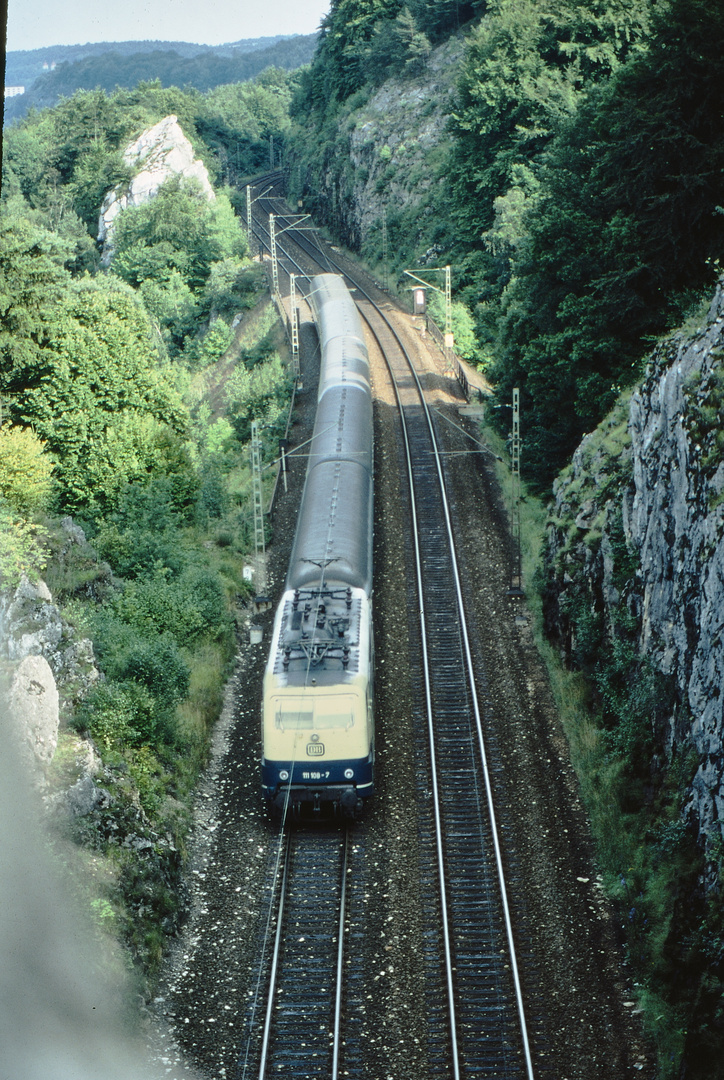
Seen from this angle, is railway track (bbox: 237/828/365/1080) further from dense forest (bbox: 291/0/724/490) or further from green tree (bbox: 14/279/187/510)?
green tree (bbox: 14/279/187/510)

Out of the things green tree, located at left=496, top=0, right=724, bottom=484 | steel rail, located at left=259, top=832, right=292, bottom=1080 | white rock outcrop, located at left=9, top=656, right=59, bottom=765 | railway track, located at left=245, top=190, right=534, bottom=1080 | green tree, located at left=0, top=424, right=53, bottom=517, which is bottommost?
steel rail, located at left=259, top=832, right=292, bottom=1080

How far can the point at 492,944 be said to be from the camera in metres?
18.5

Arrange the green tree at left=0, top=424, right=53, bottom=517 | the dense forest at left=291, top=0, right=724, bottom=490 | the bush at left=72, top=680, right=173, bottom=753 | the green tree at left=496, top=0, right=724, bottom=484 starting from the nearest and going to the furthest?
the bush at left=72, top=680, right=173, bottom=753
the green tree at left=0, top=424, right=53, bottom=517
the green tree at left=496, top=0, right=724, bottom=484
the dense forest at left=291, top=0, right=724, bottom=490

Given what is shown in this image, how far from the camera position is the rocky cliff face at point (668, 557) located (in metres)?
17.2

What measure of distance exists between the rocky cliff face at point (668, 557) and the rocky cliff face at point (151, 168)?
61461 mm

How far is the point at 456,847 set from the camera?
21.2 metres

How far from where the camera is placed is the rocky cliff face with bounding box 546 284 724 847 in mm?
17156

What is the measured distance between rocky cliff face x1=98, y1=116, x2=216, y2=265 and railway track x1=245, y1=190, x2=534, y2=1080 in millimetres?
54416

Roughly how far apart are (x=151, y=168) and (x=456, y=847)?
7541cm

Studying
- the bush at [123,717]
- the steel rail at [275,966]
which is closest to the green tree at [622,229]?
the bush at [123,717]

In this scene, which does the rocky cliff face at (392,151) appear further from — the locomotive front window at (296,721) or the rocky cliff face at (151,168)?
the locomotive front window at (296,721)

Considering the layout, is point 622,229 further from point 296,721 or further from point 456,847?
point 456,847

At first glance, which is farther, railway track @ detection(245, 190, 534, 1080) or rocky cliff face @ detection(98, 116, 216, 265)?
rocky cliff face @ detection(98, 116, 216, 265)

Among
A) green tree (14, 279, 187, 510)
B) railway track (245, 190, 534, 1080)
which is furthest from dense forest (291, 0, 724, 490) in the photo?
green tree (14, 279, 187, 510)
